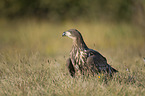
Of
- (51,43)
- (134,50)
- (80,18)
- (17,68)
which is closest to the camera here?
(17,68)

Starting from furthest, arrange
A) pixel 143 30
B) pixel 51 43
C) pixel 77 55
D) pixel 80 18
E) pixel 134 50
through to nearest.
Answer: pixel 80 18 < pixel 51 43 < pixel 143 30 < pixel 134 50 < pixel 77 55

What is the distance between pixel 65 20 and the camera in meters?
16.3

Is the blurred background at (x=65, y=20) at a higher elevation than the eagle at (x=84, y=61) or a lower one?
higher

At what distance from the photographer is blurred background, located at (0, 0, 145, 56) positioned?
1100cm

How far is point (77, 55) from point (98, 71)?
0.52 meters

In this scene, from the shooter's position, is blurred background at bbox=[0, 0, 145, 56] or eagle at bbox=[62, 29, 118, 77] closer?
eagle at bbox=[62, 29, 118, 77]

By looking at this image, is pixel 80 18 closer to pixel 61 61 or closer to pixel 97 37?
pixel 97 37

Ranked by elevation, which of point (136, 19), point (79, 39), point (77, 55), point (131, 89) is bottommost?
point (131, 89)

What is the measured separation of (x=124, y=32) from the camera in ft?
35.8

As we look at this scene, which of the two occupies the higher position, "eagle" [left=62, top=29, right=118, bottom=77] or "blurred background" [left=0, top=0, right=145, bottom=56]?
"blurred background" [left=0, top=0, right=145, bottom=56]

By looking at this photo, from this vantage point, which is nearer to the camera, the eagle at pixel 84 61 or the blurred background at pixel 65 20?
the eagle at pixel 84 61

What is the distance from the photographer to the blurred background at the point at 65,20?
11.0 metres

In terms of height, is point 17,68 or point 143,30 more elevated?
point 143,30

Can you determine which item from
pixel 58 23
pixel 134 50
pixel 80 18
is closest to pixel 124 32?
pixel 134 50
